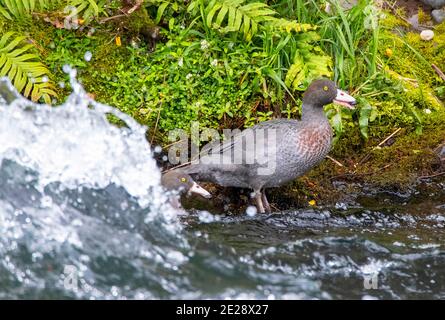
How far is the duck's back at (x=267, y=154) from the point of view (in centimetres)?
766

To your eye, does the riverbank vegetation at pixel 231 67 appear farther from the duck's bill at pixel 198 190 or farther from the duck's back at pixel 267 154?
the duck's bill at pixel 198 190

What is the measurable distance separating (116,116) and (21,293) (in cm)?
273

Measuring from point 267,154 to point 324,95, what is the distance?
740 millimetres

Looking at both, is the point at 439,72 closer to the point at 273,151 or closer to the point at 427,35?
the point at 427,35

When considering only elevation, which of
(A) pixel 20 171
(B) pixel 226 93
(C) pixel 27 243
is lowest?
(C) pixel 27 243

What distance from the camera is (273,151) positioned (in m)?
7.64

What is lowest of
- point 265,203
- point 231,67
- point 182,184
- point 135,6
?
point 265,203

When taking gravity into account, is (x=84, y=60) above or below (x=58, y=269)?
above

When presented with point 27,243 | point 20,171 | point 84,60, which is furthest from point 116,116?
point 27,243

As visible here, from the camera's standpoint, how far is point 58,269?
612 cm

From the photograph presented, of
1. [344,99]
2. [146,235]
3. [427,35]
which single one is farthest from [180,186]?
[427,35]

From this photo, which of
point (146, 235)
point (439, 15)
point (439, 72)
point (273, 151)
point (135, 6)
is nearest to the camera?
point (146, 235)

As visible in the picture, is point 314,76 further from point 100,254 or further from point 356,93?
point 100,254

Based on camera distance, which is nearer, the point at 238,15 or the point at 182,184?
the point at 182,184
